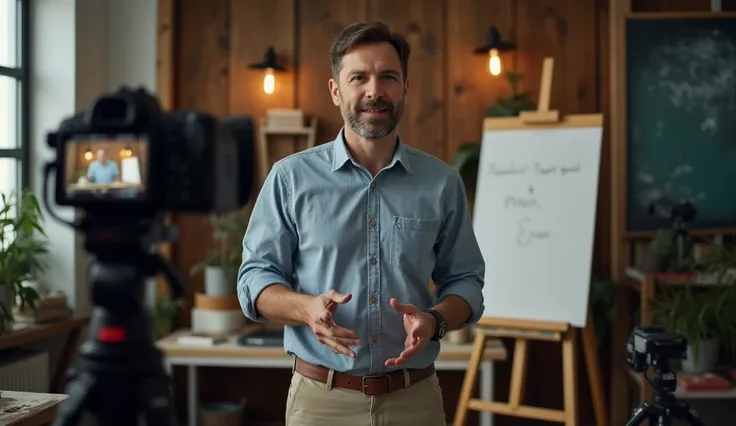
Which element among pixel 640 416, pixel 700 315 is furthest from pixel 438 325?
pixel 700 315

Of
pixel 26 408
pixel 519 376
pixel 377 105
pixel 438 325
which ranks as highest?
pixel 377 105

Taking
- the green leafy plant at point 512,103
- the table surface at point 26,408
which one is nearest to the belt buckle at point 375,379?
the table surface at point 26,408

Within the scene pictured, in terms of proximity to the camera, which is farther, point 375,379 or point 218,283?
point 218,283

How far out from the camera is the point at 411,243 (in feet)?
5.60

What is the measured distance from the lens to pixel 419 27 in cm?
385

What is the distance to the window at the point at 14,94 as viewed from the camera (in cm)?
347

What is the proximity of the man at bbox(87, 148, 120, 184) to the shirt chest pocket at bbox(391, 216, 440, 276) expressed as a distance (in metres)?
0.87

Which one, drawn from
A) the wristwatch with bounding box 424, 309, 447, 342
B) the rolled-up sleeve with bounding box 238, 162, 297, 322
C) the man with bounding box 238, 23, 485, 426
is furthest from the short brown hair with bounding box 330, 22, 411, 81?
the wristwatch with bounding box 424, 309, 447, 342

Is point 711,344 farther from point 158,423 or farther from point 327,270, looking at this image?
point 158,423

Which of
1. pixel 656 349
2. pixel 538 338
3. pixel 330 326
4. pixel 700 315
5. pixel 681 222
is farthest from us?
pixel 681 222

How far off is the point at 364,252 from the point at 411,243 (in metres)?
0.10

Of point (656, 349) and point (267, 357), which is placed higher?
point (656, 349)

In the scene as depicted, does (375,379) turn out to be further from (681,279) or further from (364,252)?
(681,279)

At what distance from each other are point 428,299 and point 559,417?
5.27 feet
